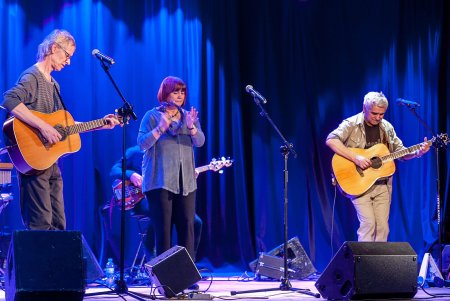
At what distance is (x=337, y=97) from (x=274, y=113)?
2.62ft

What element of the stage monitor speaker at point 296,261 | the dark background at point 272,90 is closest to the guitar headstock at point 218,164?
the dark background at point 272,90

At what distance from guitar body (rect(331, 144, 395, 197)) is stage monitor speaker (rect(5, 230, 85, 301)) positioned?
324 cm

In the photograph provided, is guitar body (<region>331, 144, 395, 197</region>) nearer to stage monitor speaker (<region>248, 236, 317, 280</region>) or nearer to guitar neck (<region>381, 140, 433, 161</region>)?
guitar neck (<region>381, 140, 433, 161</region>)

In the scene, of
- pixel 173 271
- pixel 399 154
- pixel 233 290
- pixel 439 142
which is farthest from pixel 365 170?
pixel 173 271

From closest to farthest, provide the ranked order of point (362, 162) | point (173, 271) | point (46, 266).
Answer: point (46, 266) < point (173, 271) < point (362, 162)

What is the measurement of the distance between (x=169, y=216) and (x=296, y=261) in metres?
2.34

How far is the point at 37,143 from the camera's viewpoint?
4566 mm

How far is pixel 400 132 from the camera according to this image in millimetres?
7738

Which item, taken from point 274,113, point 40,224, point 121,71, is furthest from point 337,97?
point 40,224

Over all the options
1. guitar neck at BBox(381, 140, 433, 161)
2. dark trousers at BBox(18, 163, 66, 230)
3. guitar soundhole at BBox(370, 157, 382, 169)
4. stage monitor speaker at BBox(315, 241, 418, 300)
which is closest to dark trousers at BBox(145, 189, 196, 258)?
dark trousers at BBox(18, 163, 66, 230)

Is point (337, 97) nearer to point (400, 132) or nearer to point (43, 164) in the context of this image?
point (400, 132)

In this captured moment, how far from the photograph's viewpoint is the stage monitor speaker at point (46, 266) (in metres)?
3.62

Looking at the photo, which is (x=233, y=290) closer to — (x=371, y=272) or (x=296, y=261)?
(x=296, y=261)

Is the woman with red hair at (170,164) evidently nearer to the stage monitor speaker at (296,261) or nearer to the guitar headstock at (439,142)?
the stage monitor speaker at (296,261)
